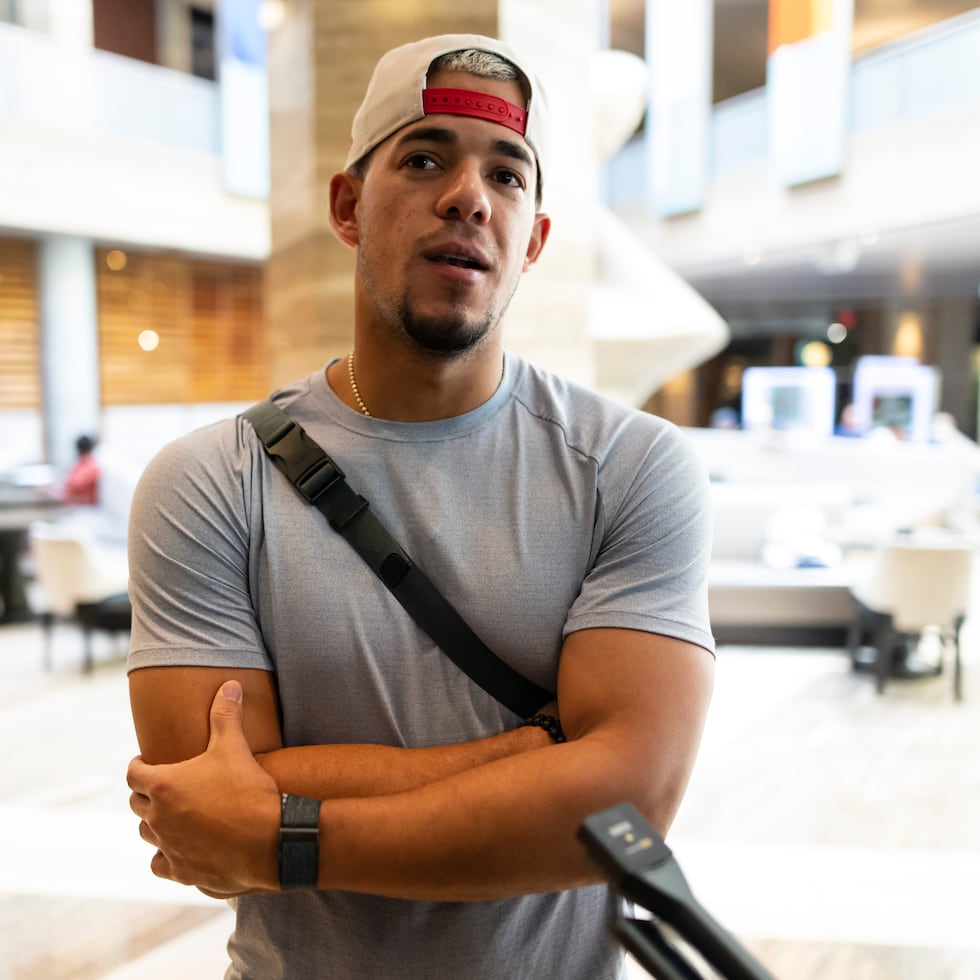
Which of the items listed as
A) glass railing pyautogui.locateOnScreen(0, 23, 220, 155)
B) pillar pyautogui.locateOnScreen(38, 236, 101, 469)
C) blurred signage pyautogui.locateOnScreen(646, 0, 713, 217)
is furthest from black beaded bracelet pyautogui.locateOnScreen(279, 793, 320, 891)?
pillar pyautogui.locateOnScreen(38, 236, 101, 469)

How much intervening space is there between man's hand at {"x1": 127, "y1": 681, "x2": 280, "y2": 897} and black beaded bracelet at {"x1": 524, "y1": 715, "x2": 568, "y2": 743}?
1.13ft

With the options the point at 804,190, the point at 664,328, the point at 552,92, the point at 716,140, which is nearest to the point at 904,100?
the point at 804,190

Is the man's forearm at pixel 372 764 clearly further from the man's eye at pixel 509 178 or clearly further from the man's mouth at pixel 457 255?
the man's eye at pixel 509 178

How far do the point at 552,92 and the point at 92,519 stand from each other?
7.02 m

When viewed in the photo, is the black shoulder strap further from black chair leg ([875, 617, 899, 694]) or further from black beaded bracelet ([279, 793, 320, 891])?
black chair leg ([875, 617, 899, 694])

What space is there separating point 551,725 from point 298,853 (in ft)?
1.18

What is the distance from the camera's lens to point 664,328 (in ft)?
17.7

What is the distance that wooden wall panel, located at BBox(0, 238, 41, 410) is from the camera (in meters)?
10.6

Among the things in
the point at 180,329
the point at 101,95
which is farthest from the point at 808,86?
the point at 180,329

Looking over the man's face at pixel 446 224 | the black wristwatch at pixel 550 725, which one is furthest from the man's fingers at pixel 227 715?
the man's face at pixel 446 224

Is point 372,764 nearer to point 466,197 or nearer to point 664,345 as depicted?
point 466,197

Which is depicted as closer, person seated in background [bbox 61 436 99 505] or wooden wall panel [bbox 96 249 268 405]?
person seated in background [bbox 61 436 99 505]

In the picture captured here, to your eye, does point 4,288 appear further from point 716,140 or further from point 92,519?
point 716,140

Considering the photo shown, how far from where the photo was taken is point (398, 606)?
4.03 ft
